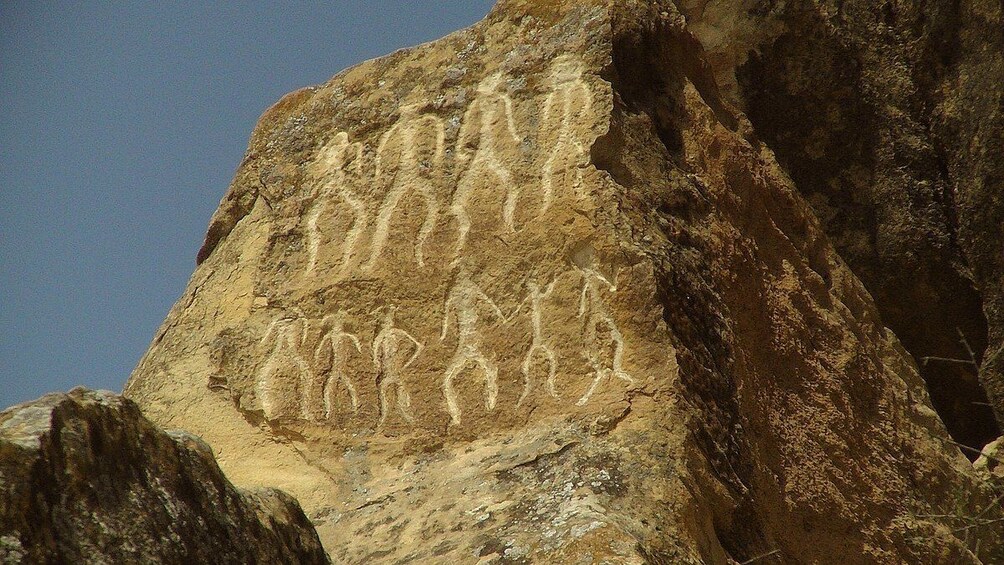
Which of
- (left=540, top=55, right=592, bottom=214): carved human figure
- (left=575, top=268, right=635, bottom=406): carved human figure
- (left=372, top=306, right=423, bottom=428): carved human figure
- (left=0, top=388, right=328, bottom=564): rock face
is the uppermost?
(left=540, top=55, right=592, bottom=214): carved human figure

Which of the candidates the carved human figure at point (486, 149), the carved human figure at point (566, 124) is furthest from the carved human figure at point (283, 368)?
the carved human figure at point (566, 124)

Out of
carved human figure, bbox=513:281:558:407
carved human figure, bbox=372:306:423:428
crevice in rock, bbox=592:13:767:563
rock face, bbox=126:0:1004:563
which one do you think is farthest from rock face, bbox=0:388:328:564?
carved human figure, bbox=372:306:423:428

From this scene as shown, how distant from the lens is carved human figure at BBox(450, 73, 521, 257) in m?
4.50

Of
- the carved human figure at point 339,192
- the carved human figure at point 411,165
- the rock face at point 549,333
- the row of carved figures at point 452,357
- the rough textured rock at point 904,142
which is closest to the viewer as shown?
the rock face at point 549,333

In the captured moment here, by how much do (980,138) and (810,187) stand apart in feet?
3.35

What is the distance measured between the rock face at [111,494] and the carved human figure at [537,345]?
1.60 metres

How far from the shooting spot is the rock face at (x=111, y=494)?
6.67 ft

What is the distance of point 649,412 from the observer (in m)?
3.78

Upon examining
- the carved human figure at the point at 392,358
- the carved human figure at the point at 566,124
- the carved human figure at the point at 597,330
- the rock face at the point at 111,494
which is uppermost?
the carved human figure at the point at 566,124

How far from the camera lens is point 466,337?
4305 mm

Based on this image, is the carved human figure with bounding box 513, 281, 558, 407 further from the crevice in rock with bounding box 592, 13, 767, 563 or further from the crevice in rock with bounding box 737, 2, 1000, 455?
the crevice in rock with bounding box 737, 2, 1000, 455

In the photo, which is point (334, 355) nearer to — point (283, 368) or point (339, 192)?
point (283, 368)

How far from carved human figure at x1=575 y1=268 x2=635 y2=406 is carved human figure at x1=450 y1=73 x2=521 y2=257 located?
0.42 meters

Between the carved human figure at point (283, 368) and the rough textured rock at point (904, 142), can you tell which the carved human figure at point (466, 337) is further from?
the rough textured rock at point (904, 142)
